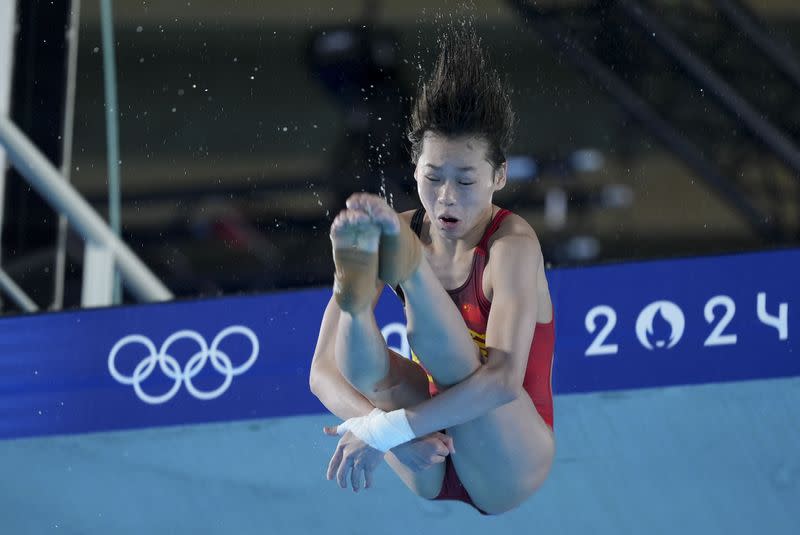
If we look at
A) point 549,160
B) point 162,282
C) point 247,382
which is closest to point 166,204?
point 162,282

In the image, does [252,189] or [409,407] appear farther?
[252,189]

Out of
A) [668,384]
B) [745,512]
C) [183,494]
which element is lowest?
[183,494]

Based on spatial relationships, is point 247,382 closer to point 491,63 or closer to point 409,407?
point 491,63

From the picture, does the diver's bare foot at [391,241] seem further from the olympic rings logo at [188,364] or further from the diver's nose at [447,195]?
the olympic rings logo at [188,364]

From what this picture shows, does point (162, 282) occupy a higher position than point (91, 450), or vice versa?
point (162, 282)

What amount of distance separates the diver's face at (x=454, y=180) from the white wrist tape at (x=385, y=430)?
402mm

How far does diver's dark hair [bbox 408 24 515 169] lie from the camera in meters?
2.40

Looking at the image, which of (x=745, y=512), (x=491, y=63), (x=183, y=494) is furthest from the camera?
(x=491, y=63)

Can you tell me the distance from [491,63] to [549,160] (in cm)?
40

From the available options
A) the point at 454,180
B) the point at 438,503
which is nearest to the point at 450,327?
the point at 454,180

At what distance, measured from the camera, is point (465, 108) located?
2410 millimetres

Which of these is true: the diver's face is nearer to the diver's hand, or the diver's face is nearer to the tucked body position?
the tucked body position

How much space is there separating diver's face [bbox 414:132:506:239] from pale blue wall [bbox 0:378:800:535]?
4.46 feet

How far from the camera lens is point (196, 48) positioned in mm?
4293
